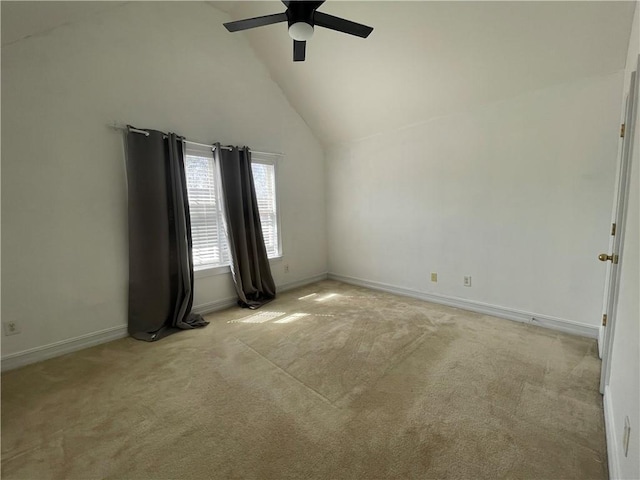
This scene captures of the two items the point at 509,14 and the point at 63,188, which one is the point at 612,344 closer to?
the point at 509,14

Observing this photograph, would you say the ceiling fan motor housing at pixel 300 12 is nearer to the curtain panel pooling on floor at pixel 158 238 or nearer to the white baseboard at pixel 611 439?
the curtain panel pooling on floor at pixel 158 238

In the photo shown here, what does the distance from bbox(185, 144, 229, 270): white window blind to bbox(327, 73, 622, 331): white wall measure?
2111 mm

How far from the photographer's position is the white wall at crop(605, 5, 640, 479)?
41.7 inches

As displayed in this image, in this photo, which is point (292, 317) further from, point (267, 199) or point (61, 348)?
point (61, 348)

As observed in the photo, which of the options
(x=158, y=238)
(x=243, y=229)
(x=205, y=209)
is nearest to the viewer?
(x=158, y=238)

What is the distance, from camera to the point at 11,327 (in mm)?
2273

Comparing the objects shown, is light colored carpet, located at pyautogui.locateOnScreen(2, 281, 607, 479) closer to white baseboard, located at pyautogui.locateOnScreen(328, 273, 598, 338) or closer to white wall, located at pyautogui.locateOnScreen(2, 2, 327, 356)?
white baseboard, located at pyautogui.locateOnScreen(328, 273, 598, 338)

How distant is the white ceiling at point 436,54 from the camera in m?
2.20

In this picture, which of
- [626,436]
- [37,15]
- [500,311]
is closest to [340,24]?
[37,15]

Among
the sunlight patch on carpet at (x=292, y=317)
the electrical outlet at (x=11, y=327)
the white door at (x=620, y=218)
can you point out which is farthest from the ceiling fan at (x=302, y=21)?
the electrical outlet at (x=11, y=327)

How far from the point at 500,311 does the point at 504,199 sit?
1.25m

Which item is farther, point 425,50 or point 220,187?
point 220,187

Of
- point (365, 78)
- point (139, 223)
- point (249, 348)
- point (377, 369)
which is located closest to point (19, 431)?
point (249, 348)

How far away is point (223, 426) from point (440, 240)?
119 inches
